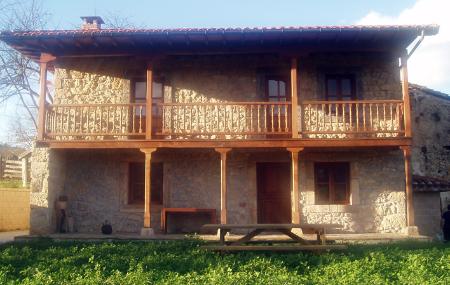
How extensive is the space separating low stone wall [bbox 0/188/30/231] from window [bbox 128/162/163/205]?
5.60 metres

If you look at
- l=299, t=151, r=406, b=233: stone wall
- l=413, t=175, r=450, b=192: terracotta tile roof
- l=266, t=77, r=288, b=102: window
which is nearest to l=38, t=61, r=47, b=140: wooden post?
l=266, t=77, r=288, b=102: window

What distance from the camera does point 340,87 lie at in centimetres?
1270

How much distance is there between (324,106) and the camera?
11.9 metres

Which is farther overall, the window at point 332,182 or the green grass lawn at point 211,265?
the window at point 332,182

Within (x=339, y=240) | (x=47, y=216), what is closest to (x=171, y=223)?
(x=47, y=216)

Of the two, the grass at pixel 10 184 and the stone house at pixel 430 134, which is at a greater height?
the stone house at pixel 430 134

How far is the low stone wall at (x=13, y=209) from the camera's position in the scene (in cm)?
1548

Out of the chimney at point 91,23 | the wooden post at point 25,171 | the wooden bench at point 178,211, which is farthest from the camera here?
the wooden post at point 25,171

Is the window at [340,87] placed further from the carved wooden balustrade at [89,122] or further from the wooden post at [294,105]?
the carved wooden balustrade at [89,122]

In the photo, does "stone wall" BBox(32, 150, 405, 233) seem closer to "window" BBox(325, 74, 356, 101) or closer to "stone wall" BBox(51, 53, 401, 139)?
"stone wall" BBox(51, 53, 401, 139)

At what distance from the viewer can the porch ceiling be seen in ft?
35.8

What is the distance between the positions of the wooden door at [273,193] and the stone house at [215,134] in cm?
3

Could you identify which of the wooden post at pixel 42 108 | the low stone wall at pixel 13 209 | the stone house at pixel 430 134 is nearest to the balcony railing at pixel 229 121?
the wooden post at pixel 42 108

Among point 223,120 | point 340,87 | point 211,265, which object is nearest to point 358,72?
point 340,87
